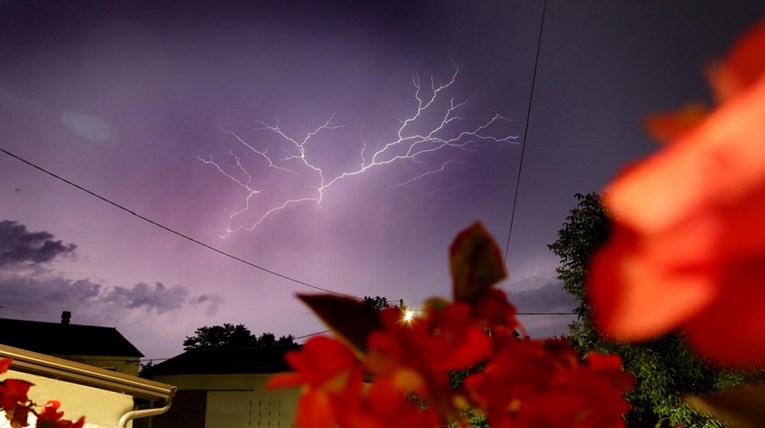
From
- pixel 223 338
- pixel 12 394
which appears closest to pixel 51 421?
pixel 12 394

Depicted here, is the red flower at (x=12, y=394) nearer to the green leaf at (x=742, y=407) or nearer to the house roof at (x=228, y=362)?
the green leaf at (x=742, y=407)

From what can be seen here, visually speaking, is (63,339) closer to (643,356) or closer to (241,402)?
(241,402)

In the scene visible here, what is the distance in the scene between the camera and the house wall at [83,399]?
10.3 feet

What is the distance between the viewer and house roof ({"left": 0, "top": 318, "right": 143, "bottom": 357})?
1686 cm

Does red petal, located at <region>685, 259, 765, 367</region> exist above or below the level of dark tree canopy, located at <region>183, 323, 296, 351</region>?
below

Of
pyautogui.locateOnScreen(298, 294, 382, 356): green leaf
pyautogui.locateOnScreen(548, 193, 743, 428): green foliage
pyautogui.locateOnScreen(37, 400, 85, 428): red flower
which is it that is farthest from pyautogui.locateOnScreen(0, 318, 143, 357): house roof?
pyautogui.locateOnScreen(298, 294, 382, 356): green leaf

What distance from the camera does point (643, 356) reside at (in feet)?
18.6

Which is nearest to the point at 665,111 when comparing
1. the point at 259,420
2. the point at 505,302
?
the point at 505,302

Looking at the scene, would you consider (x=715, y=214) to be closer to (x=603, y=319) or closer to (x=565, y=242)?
(x=603, y=319)

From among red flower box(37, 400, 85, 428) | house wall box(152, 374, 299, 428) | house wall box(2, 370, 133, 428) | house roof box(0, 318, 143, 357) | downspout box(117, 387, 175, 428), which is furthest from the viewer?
house roof box(0, 318, 143, 357)

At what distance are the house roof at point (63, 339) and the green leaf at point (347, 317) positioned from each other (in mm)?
19897

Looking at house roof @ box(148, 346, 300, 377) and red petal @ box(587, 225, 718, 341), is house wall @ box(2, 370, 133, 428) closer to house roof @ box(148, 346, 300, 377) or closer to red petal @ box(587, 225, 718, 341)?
red petal @ box(587, 225, 718, 341)

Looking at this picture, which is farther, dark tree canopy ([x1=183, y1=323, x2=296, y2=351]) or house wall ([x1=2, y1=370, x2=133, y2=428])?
dark tree canopy ([x1=183, y1=323, x2=296, y2=351])

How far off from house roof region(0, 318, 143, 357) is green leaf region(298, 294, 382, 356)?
19897mm
